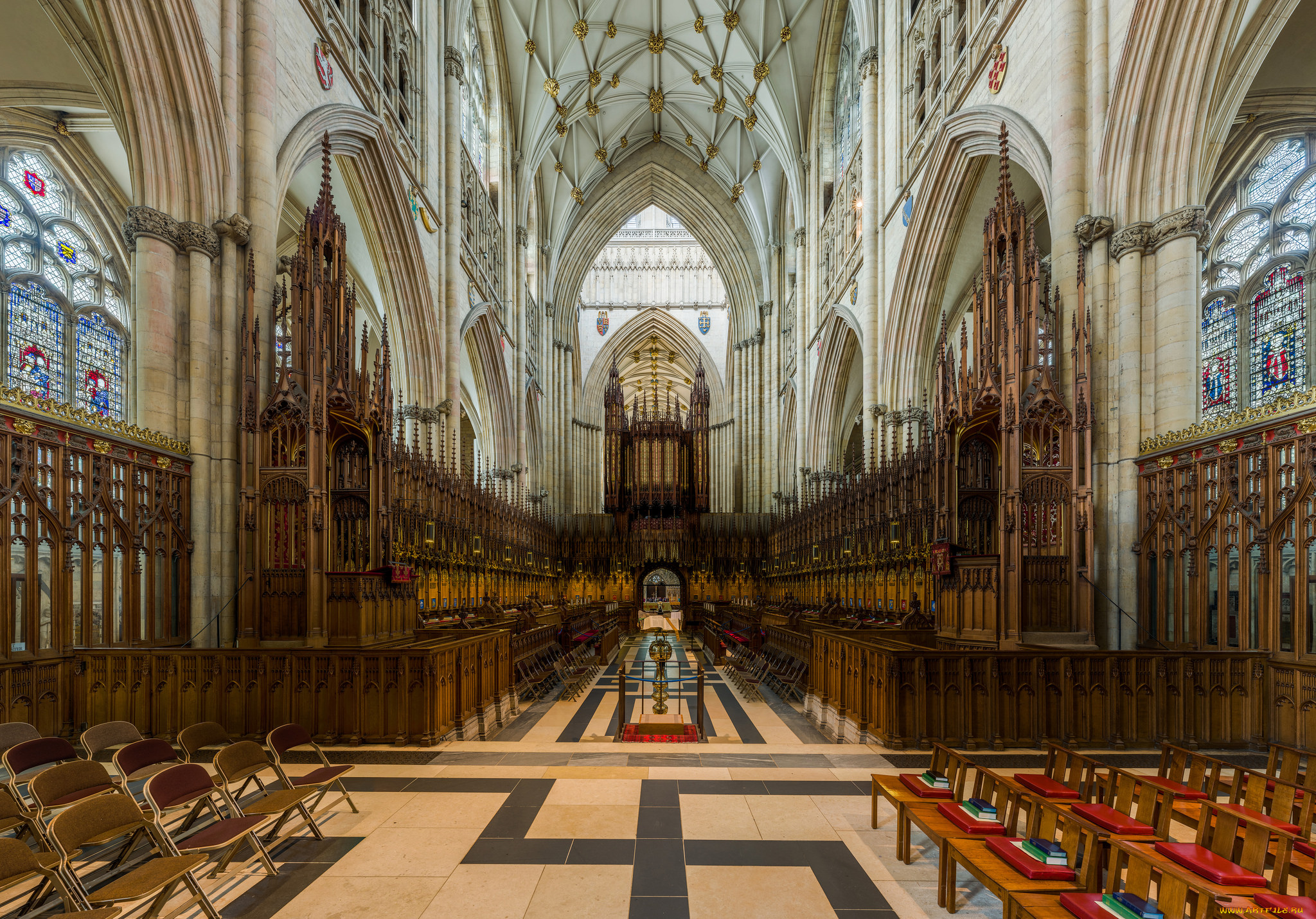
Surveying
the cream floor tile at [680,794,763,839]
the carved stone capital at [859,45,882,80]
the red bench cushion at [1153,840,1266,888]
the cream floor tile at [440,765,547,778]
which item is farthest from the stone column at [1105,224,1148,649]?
the carved stone capital at [859,45,882,80]

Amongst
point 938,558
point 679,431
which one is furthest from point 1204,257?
point 679,431

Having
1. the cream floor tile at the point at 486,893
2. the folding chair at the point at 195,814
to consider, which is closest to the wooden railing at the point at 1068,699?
the cream floor tile at the point at 486,893

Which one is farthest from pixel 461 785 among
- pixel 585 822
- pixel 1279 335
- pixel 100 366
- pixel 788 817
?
pixel 1279 335

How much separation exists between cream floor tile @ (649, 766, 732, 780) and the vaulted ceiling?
24214 millimetres

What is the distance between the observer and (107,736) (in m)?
4.95

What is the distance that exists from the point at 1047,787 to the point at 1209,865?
1.20 meters

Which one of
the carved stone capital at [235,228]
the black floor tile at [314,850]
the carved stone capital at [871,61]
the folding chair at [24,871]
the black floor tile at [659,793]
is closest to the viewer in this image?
the folding chair at [24,871]

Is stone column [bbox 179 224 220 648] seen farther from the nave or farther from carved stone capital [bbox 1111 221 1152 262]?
carved stone capital [bbox 1111 221 1152 262]

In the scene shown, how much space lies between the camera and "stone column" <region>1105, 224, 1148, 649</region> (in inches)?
337

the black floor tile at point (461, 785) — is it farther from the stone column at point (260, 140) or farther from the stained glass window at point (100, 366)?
the stained glass window at point (100, 366)

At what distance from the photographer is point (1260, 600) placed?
702 cm

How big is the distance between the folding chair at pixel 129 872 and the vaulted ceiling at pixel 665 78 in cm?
2608

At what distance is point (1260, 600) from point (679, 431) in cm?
2639

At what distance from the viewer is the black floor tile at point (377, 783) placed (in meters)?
5.77
